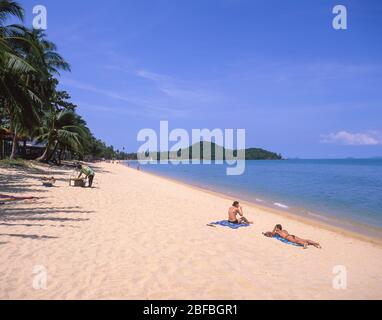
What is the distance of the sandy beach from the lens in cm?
450

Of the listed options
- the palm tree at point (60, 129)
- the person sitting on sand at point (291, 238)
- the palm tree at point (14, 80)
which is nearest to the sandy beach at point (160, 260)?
the person sitting on sand at point (291, 238)

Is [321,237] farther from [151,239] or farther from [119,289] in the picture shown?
[119,289]

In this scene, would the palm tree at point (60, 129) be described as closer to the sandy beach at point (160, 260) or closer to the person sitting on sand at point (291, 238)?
the sandy beach at point (160, 260)

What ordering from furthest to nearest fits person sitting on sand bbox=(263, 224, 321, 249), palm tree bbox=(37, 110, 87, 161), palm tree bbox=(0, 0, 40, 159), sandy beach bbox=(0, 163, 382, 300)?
palm tree bbox=(37, 110, 87, 161), palm tree bbox=(0, 0, 40, 159), person sitting on sand bbox=(263, 224, 321, 249), sandy beach bbox=(0, 163, 382, 300)

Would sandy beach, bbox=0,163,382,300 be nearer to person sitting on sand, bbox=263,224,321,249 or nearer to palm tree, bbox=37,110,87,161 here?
person sitting on sand, bbox=263,224,321,249

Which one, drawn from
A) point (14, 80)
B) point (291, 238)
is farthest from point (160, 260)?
point (14, 80)

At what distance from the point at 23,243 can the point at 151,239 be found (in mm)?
2443

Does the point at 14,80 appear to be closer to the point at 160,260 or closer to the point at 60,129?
the point at 160,260

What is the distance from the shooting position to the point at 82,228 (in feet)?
25.0

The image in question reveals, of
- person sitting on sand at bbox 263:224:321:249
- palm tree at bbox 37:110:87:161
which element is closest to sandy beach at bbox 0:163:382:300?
person sitting on sand at bbox 263:224:321:249

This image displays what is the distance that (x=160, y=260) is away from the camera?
574 centimetres

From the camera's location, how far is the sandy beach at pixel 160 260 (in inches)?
177
